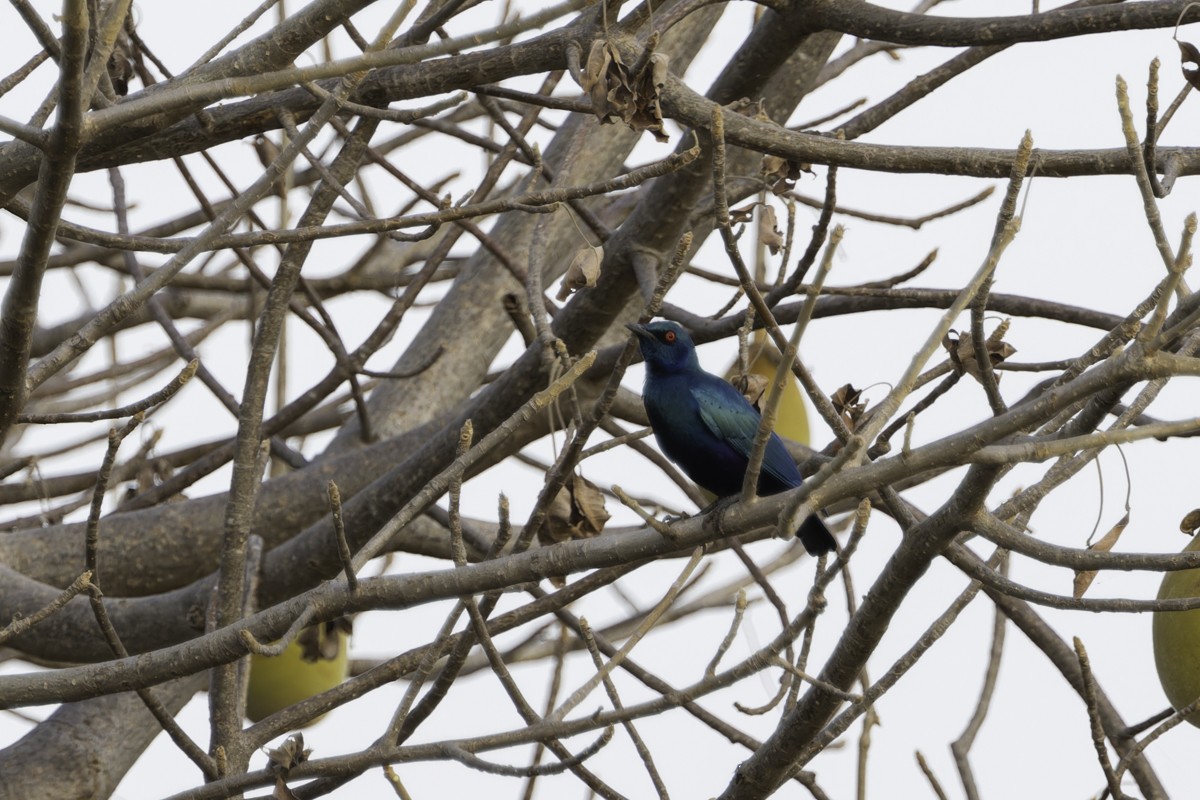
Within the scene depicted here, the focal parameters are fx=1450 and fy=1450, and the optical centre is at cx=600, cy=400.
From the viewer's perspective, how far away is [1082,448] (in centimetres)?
226

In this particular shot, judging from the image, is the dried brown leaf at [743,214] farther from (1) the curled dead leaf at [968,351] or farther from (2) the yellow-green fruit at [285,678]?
(2) the yellow-green fruit at [285,678]

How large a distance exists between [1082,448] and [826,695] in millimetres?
954

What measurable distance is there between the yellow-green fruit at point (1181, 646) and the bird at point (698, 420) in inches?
48.0

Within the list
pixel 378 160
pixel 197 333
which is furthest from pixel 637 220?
pixel 197 333

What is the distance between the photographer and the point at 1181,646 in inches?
137

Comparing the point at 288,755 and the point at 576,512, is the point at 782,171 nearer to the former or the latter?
the point at 576,512

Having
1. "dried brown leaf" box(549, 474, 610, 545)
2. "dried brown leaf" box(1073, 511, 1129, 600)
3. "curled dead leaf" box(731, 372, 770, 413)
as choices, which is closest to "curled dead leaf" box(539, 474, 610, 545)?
"dried brown leaf" box(549, 474, 610, 545)

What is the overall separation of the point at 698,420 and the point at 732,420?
0.36 ft

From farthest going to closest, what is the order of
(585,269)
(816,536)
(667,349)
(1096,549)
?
1. (667,349)
2. (816,536)
3. (585,269)
4. (1096,549)

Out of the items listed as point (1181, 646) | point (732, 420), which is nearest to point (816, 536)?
point (732, 420)

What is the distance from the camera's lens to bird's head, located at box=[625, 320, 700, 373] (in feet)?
15.8

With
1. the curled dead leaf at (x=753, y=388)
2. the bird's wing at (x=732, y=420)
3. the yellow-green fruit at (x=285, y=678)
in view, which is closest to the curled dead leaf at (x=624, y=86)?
the curled dead leaf at (x=753, y=388)

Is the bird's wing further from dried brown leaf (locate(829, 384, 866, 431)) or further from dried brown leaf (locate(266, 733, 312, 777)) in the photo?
dried brown leaf (locate(266, 733, 312, 777))

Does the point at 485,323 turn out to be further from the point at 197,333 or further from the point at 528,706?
the point at 528,706
